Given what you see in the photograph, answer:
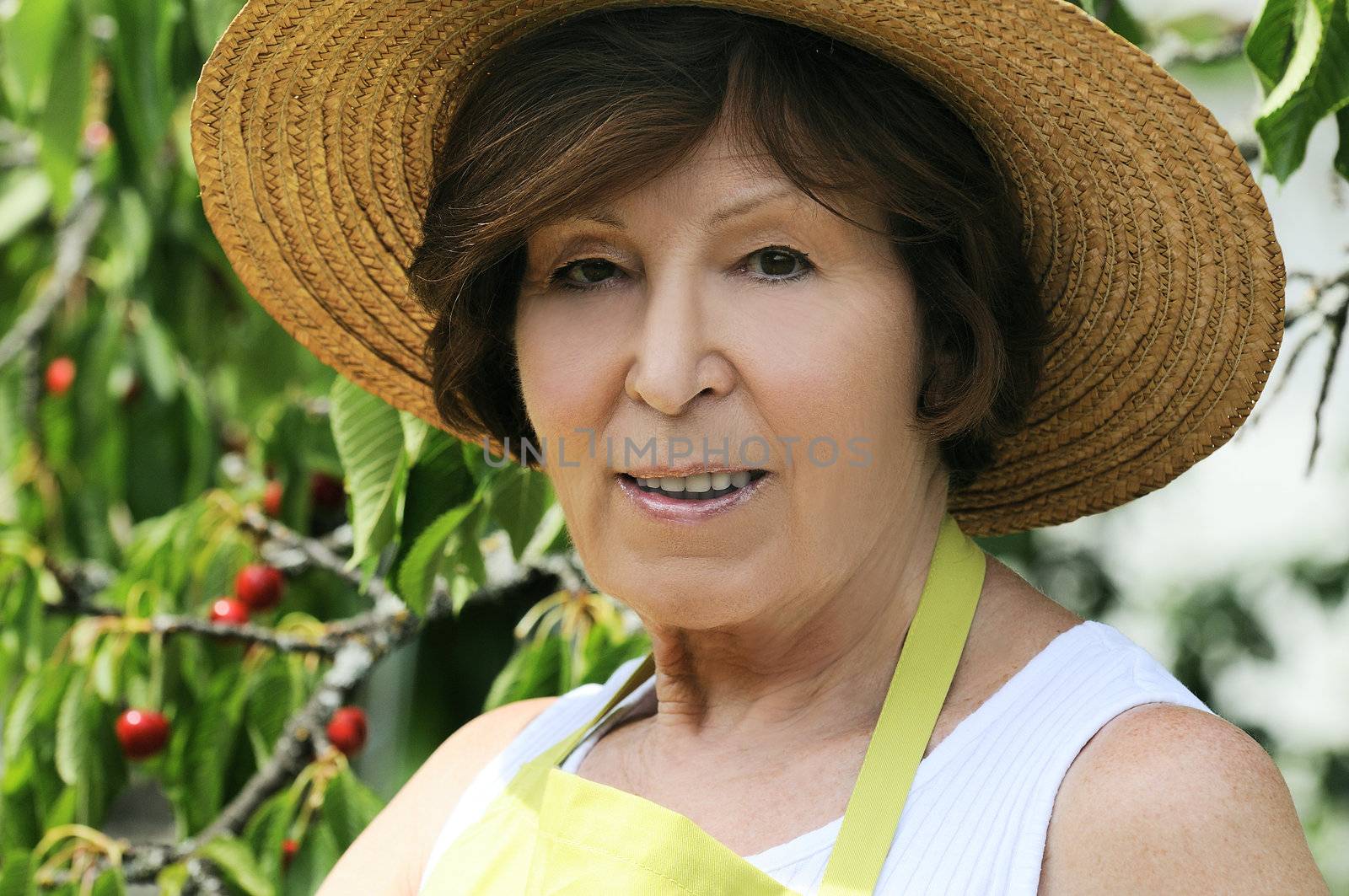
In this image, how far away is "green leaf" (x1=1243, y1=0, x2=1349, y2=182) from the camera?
47.5 inches

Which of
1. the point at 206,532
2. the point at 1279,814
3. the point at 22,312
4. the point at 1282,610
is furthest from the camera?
the point at 22,312

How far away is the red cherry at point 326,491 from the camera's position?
2.72 m

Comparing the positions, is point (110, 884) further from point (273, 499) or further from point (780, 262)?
point (780, 262)

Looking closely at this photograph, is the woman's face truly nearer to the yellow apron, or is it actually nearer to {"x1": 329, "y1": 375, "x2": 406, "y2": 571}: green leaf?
the yellow apron

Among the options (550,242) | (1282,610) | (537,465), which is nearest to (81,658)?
(537,465)

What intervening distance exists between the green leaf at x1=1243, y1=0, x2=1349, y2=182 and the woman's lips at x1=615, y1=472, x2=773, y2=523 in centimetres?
56

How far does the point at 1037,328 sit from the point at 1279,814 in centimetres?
51

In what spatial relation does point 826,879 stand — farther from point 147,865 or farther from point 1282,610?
point 1282,610

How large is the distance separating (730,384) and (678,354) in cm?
5

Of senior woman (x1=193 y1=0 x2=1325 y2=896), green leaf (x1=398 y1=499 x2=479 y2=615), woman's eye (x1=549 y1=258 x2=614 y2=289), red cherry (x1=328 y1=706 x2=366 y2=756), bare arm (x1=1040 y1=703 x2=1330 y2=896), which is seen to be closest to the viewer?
bare arm (x1=1040 y1=703 x2=1330 y2=896)

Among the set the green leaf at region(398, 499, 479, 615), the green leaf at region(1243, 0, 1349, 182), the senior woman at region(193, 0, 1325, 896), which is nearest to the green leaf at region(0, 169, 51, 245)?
the green leaf at region(398, 499, 479, 615)

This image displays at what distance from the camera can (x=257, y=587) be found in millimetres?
2438

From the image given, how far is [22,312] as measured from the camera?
3.26 m

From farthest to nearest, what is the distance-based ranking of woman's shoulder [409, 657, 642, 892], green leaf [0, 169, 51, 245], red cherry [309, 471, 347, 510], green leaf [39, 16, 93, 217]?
green leaf [0, 169, 51, 245]
red cherry [309, 471, 347, 510]
green leaf [39, 16, 93, 217]
woman's shoulder [409, 657, 642, 892]
